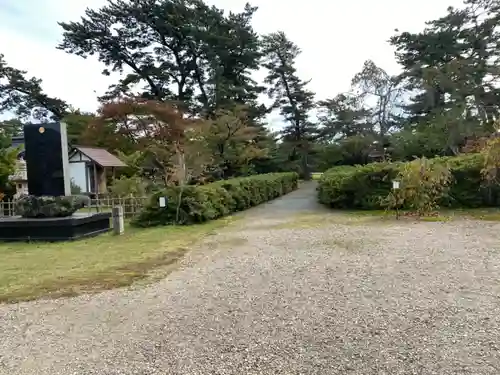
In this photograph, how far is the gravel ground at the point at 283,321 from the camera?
2320 mm

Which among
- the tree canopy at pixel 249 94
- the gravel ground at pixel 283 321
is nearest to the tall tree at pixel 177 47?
the tree canopy at pixel 249 94

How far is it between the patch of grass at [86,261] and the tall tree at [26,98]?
18576 mm

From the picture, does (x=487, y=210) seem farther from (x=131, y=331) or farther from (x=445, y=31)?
(x=445, y=31)

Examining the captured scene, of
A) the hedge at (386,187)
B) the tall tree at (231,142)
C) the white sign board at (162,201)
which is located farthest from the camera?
the tall tree at (231,142)

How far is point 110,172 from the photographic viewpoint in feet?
56.1

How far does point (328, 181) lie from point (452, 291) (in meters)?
8.20

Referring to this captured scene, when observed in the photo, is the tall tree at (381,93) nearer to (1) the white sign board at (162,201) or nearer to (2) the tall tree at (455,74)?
(2) the tall tree at (455,74)

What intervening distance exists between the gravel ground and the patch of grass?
0.39 m

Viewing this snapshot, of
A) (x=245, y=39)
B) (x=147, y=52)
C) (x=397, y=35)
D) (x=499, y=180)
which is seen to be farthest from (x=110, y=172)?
(x=397, y=35)

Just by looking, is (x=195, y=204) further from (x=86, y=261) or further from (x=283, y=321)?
(x=283, y=321)

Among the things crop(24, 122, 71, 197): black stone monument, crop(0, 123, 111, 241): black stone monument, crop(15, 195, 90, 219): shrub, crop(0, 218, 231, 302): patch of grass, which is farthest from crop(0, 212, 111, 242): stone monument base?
crop(24, 122, 71, 197): black stone monument

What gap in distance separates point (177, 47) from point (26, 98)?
370 inches

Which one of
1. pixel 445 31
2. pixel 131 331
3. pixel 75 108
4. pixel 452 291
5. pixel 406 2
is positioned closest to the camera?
pixel 131 331

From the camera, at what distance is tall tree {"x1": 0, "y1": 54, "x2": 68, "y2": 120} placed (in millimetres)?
22344
